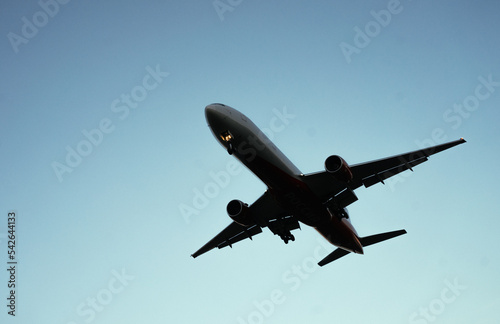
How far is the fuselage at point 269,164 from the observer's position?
78.9ft

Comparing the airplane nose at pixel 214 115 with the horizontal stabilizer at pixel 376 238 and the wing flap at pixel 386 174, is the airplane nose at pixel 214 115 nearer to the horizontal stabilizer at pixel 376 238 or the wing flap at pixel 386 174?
the wing flap at pixel 386 174

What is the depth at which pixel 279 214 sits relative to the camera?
3094 centimetres

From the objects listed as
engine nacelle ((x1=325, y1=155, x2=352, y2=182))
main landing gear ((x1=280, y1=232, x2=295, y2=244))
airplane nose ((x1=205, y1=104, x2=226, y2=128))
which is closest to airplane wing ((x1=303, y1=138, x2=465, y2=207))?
engine nacelle ((x1=325, y1=155, x2=352, y2=182))

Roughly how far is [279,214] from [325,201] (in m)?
3.88

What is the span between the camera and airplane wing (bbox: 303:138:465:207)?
87.8 ft

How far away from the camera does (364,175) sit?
27766 mm

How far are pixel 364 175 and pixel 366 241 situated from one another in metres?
7.38

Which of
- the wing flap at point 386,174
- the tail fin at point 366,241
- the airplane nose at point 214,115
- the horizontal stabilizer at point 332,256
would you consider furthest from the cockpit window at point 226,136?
the horizontal stabilizer at point 332,256

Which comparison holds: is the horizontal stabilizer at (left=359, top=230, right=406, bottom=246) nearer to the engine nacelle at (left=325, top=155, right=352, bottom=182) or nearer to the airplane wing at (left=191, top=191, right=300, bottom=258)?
the airplane wing at (left=191, top=191, right=300, bottom=258)

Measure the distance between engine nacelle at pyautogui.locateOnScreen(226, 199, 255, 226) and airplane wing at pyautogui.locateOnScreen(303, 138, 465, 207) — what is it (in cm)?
471

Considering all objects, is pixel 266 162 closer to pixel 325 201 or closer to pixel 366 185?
pixel 325 201

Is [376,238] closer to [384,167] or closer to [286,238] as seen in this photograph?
[286,238]

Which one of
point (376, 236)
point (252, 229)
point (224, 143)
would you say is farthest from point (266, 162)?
point (376, 236)

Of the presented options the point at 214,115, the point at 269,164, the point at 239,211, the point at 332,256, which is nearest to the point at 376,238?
the point at 332,256
